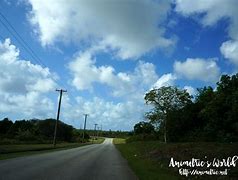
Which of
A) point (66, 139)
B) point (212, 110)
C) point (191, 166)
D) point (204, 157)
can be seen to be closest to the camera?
point (191, 166)

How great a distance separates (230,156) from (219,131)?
26.2 meters

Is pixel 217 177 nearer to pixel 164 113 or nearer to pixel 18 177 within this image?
pixel 18 177

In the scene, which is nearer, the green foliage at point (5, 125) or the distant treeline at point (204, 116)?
the distant treeline at point (204, 116)

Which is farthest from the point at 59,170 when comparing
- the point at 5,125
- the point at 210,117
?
the point at 5,125

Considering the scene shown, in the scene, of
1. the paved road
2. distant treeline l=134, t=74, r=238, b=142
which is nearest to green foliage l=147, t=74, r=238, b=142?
distant treeline l=134, t=74, r=238, b=142

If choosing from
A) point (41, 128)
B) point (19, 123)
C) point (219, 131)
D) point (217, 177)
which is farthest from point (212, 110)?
point (19, 123)

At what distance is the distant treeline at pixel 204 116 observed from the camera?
45.7 meters

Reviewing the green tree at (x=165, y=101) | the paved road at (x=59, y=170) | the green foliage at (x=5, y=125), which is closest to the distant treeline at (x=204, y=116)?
the green tree at (x=165, y=101)

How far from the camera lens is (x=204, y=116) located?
172 ft

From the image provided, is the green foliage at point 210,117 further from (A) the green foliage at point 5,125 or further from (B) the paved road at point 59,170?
(A) the green foliage at point 5,125

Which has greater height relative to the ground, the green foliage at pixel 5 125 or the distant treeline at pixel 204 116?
the green foliage at pixel 5 125

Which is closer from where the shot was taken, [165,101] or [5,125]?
[165,101]

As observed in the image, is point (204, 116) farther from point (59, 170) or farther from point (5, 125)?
point (5, 125)

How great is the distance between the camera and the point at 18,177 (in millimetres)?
14719
